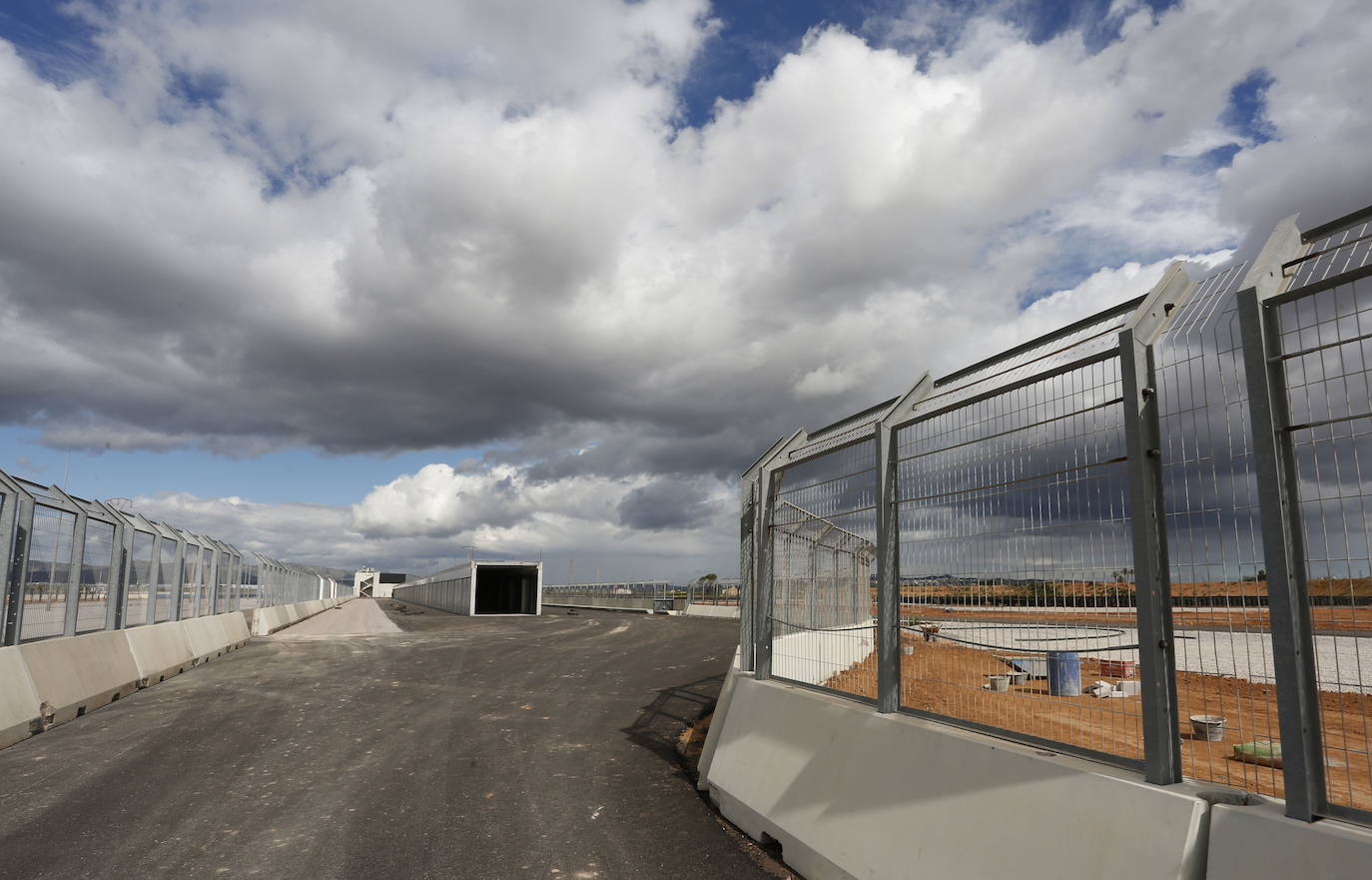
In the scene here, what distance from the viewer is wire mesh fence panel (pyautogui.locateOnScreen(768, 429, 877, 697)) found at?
640cm

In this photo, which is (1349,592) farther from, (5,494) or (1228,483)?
(5,494)

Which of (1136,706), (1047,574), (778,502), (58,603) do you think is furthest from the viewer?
(58,603)

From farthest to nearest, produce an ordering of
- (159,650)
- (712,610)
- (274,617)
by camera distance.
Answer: (712,610)
(274,617)
(159,650)

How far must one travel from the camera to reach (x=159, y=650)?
15.0m

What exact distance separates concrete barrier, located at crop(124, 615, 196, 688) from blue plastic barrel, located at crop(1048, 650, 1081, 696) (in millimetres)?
14254

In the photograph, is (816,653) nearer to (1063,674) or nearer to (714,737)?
(714,737)

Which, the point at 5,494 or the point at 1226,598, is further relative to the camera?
the point at 5,494

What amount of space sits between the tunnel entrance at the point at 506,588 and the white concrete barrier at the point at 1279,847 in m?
48.0

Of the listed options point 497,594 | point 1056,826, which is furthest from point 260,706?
point 497,594

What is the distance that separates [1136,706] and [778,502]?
357 cm

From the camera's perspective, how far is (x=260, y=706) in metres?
11.7

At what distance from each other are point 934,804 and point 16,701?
1024 centimetres

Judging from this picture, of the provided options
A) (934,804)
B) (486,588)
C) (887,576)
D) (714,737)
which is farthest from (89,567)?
(486,588)

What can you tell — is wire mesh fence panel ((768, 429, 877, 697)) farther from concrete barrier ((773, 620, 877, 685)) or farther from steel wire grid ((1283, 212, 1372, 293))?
steel wire grid ((1283, 212, 1372, 293))
